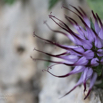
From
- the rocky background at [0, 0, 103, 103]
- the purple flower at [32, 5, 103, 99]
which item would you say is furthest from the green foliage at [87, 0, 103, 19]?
the rocky background at [0, 0, 103, 103]

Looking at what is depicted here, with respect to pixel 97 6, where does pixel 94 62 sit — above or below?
below

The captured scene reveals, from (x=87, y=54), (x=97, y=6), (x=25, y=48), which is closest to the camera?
(x=87, y=54)

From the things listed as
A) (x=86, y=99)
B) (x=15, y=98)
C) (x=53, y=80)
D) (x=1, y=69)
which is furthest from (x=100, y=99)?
(x=1, y=69)

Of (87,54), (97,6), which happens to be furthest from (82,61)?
(97,6)

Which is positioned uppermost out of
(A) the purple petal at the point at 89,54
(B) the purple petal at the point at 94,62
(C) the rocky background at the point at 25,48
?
(C) the rocky background at the point at 25,48

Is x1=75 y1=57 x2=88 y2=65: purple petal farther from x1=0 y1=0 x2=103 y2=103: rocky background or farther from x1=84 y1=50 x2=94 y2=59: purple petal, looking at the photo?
x1=0 y1=0 x2=103 y2=103: rocky background

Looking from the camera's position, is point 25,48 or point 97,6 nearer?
point 97,6

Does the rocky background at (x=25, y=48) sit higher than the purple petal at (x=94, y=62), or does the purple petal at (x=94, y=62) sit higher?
the rocky background at (x=25, y=48)

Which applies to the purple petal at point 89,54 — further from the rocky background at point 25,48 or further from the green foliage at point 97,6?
the rocky background at point 25,48

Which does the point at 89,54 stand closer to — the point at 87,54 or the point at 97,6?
the point at 87,54

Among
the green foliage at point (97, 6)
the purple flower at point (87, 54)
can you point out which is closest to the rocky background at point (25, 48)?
the green foliage at point (97, 6)

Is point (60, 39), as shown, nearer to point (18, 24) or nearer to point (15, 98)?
point (18, 24)
